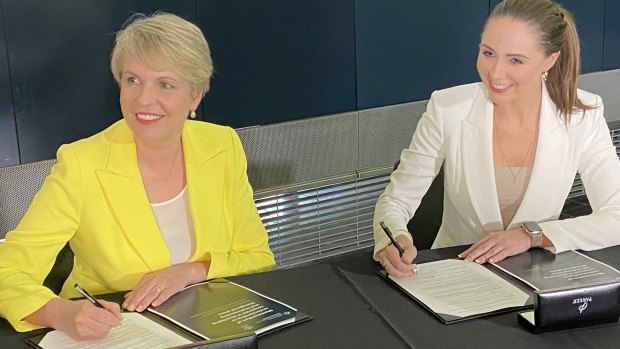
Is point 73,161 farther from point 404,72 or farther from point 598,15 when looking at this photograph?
point 598,15

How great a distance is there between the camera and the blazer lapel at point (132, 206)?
217 cm

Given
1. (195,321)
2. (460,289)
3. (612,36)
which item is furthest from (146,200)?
(612,36)

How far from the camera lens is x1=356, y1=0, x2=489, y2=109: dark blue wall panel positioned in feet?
14.2

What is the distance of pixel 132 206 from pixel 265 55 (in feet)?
6.30

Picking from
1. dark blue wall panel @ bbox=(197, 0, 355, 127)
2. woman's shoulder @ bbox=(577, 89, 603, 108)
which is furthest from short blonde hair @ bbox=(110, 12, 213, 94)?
dark blue wall panel @ bbox=(197, 0, 355, 127)

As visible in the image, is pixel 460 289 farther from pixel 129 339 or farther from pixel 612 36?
pixel 612 36

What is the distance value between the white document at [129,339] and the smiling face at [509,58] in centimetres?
125

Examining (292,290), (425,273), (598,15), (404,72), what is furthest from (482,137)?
(598,15)

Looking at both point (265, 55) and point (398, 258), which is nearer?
point (398, 258)

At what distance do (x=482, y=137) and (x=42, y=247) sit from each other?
1.32 meters

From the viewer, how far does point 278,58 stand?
403 centimetres

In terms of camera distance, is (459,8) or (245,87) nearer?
(245,87)

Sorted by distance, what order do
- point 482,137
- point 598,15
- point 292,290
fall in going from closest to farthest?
point 292,290 < point 482,137 < point 598,15

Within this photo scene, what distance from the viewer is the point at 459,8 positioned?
4.58 metres
